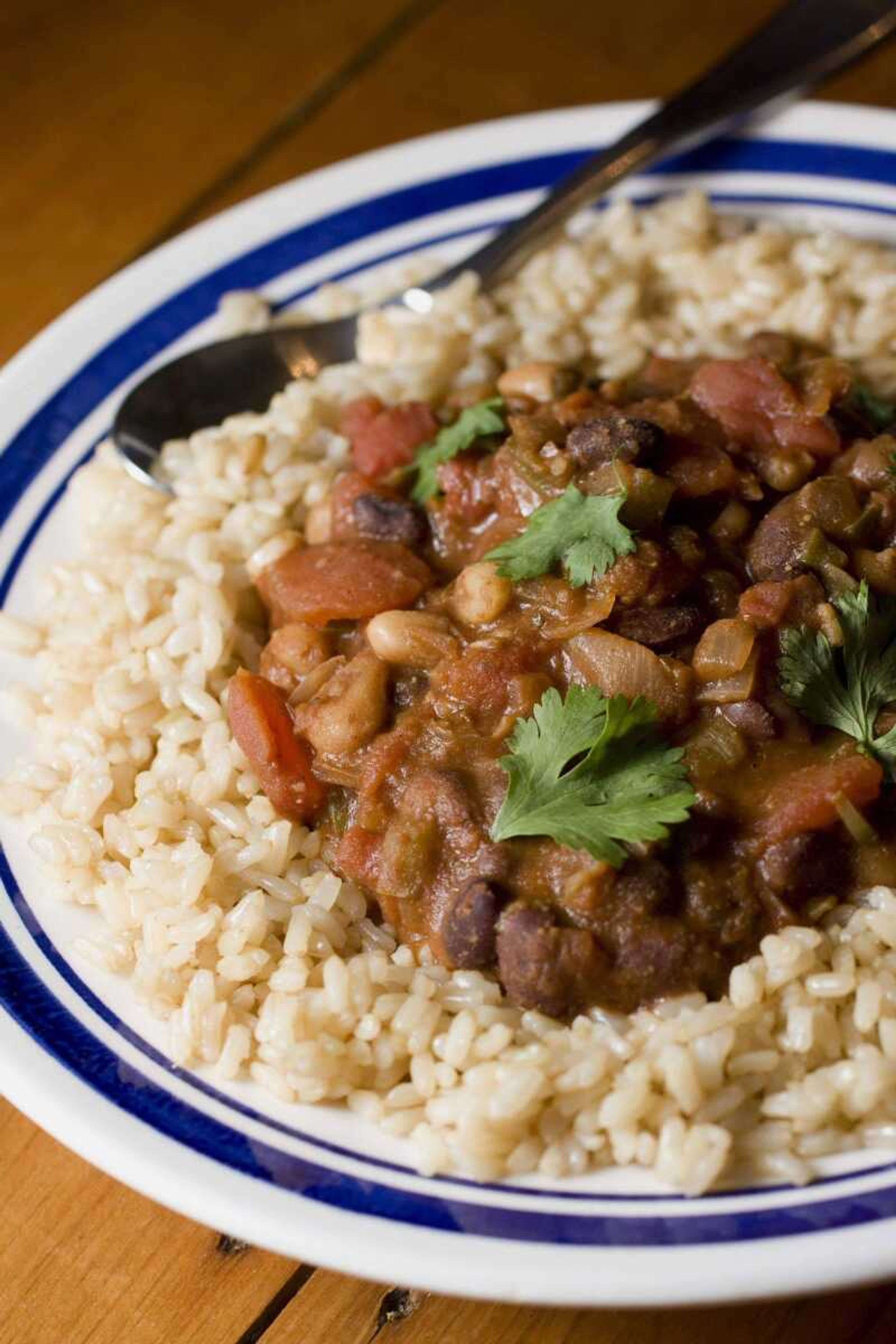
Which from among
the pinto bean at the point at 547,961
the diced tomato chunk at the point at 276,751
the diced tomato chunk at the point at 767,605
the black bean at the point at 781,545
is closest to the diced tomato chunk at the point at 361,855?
the diced tomato chunk at the point at 276,751

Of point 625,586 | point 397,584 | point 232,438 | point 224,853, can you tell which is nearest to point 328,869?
point 224,853

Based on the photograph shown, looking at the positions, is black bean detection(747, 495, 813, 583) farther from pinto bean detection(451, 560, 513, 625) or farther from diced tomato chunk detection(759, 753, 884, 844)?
pinto bean detection(451, 560, 513, 625)

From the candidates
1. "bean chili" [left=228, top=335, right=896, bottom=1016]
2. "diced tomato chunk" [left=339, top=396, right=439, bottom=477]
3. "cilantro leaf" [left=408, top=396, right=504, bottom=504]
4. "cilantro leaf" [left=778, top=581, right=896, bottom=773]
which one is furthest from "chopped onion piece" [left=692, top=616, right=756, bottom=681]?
"diced tomato chunk" [left=339, top=396, right=439, bottom=477]

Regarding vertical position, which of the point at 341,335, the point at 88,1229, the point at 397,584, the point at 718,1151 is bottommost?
the point at 718,1151

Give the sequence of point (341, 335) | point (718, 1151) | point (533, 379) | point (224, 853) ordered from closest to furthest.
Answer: point (718, 1151) < point (224, 853) < point (533, 379) < point (341, 335)

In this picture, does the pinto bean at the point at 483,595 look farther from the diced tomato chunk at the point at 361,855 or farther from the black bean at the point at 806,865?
the black bean at the point at 806,865

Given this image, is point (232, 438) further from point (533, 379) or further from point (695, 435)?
point (695, 435)
